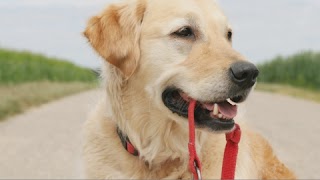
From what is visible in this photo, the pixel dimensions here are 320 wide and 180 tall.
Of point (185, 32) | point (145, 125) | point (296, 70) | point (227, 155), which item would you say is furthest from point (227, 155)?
point (296, 70)

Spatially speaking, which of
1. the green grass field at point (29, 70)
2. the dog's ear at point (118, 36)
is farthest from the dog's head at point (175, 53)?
the green grass field at point (29, 70)

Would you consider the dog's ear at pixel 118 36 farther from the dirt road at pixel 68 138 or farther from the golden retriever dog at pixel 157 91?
the dirt road at pixel 68 138

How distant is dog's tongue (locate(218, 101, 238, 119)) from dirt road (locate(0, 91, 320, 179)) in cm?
129

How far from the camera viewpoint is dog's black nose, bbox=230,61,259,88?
172 inches

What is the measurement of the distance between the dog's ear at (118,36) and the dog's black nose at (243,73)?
2.59 ft

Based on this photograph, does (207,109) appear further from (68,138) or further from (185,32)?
(68,138)

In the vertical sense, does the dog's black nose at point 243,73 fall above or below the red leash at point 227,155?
above

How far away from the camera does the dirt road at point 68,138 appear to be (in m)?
8.95

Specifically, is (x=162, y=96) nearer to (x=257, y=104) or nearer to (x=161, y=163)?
(x=161, y=163)

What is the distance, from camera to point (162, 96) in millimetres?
4773

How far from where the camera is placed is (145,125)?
16.6 ft

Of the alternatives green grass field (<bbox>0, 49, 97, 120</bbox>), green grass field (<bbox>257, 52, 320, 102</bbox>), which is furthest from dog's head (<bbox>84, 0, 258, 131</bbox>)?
green grass field (<bbox>257, 52, 320, 102</bbox>)

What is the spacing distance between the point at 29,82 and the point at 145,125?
20.2 m

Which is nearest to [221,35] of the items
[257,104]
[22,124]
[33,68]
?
[22,124]
